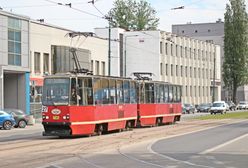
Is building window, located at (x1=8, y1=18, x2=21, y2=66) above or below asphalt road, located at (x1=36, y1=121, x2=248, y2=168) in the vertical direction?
above

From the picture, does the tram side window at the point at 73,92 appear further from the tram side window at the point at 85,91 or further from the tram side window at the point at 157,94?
the tram side window at the point at 157,94

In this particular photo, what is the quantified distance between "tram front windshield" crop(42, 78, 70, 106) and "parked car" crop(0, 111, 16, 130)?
11406mm

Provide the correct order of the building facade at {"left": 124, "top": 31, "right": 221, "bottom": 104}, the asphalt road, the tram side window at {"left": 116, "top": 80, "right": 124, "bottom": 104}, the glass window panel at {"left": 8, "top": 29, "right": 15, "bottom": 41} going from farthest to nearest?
1. the building facade at {"left": 124, "top": 31, "right": 221, "bottom": 104}
2. the glass window panel at {"left": 8, "top": 29, "right": 15, "bottom": 41}
3. the tram side window at {"left": 116, "top": 80, "right": 124, "bottom": 104}
4. the asphalt road

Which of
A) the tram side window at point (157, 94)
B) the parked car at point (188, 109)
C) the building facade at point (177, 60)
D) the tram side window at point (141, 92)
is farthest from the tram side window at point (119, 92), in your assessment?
the building facade at point (177, 60)

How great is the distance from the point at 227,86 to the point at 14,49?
59.3 m

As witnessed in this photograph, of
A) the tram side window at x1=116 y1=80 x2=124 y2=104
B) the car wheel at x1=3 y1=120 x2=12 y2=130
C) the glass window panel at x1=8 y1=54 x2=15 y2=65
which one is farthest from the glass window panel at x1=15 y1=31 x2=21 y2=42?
the tram side window at x1=116 y1=80 x2=124 y2=104

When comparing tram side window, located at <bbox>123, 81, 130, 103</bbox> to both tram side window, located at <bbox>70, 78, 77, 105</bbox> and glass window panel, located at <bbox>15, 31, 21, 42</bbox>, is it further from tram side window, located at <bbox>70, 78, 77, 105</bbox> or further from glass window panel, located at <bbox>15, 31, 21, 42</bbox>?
glass window panel, located at <bbox>15, 31, 21, 42</bbox>

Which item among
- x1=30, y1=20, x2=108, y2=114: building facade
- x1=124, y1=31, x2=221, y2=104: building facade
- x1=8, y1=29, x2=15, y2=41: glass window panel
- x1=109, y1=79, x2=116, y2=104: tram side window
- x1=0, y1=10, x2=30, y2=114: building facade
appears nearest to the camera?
x1=109, y1=79, x2=116, y2=104: tram side window

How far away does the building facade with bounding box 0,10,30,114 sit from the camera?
151ft

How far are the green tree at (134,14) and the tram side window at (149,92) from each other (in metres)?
69.7

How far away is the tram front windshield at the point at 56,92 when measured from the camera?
2522cm

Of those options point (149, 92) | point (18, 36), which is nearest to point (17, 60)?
point (18, 36)

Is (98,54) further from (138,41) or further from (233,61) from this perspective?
(233,61)

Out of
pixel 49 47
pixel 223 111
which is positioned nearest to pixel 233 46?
pixel 223 111
